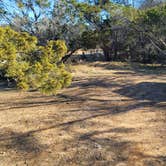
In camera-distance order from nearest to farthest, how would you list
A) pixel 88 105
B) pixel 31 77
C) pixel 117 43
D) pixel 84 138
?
pixel 31 77 < pixel 84 138 < pixel 88 105 < pixel 117 43

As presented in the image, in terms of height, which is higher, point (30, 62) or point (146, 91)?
point (30, 62)

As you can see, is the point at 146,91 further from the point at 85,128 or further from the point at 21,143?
the point at 21,143

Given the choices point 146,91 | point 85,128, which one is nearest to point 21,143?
point 85,128

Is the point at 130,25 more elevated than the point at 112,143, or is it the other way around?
the point at 130,25

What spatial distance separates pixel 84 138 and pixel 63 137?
1.46 feet

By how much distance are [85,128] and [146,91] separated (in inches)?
215

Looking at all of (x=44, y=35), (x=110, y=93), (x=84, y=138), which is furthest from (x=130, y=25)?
(x=84, y=138)

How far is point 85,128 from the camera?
324 inches

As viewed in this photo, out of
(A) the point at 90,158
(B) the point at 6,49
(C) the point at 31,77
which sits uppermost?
(B) the point at 6,49

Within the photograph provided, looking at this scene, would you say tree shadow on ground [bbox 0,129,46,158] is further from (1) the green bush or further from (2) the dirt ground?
(1) the green bush

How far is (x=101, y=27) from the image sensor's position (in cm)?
1303

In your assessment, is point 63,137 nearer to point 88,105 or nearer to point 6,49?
point 6,49

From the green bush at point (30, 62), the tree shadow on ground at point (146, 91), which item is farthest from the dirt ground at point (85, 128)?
the green bush at point (30, 62)

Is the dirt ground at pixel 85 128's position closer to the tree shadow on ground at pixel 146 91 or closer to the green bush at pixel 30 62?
the tree shadow on ground at pixel 146 91
